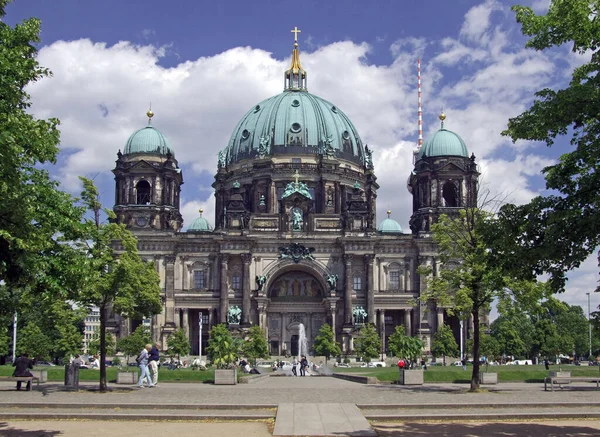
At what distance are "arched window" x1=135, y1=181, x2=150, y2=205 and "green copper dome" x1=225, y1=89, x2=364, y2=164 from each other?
56.0ft

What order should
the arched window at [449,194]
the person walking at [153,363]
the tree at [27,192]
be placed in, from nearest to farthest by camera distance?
the tree at [27,192], the person walking at [153,363], the arched window at [449,194]

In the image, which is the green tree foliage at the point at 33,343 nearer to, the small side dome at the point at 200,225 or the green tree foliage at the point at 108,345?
the green tree foliage at the point at 108,345

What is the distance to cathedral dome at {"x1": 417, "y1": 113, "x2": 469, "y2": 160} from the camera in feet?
327

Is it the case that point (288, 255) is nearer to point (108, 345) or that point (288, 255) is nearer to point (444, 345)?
point (444, 345)

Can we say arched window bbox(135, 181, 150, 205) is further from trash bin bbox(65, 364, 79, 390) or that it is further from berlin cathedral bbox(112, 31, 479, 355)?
trash bin bbox(65, 364, 79, 390)

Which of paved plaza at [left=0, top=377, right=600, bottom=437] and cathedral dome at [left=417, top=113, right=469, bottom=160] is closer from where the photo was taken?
paved plaza at [left=0, top=377, right=600, bottom=437]

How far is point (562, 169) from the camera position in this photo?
63.6ft

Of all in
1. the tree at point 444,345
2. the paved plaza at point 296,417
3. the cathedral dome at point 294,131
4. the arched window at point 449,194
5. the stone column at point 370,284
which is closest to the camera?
the paved plaza at point 296,417

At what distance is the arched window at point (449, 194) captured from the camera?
98.9 m

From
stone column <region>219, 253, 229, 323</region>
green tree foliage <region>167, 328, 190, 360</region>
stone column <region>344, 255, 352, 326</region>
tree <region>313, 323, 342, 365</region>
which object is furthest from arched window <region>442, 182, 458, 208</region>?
green tree foliage <region>167, 328, 190, 360</region>

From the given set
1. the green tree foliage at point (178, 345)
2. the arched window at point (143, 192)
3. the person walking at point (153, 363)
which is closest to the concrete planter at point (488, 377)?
the person walking at point (153, 363)

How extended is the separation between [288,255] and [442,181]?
2194cm

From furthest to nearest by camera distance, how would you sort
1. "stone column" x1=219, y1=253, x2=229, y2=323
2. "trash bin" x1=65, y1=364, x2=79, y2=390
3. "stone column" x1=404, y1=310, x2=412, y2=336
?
"stone column" x1=404, y1=310, x2=412, y2=336 → "stone column" x1=219, y1=253, x2=229, y2=323 → "trash bin" x1=65, y1=364, x2=79, y2=390

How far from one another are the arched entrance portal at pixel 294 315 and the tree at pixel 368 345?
11.0m
